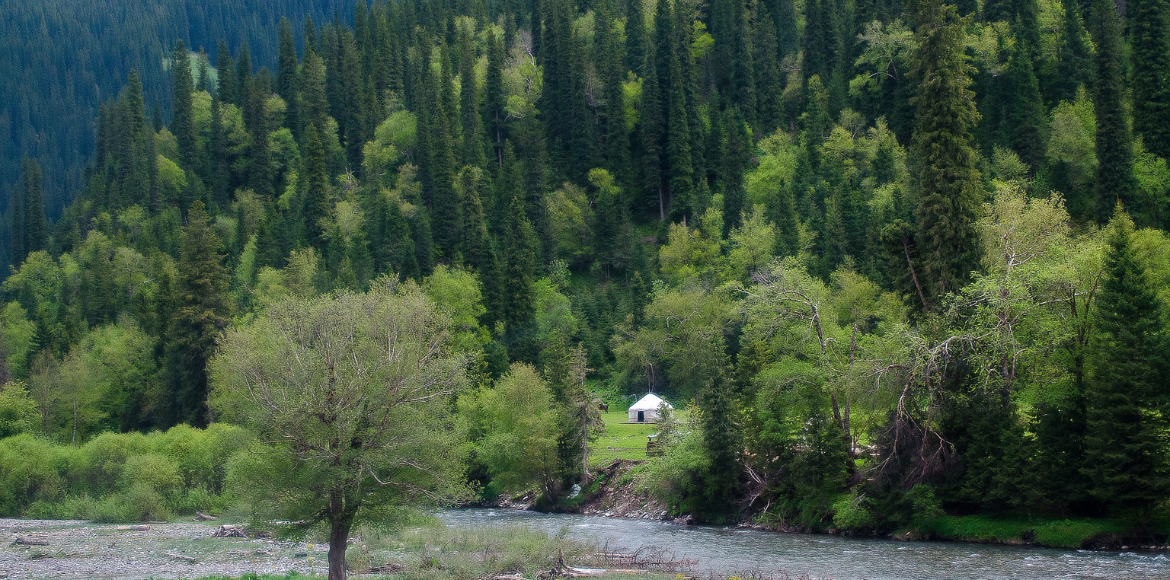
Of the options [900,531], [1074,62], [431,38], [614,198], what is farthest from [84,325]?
[1074,62]

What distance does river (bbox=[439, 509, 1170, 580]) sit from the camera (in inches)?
1416

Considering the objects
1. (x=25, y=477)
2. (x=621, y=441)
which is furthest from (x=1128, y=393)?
(x=25, y=477)

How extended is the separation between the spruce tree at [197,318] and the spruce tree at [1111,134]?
72.0 meters

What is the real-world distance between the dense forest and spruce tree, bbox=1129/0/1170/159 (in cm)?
23

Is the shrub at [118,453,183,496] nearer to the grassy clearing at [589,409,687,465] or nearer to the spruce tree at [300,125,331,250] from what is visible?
the grassy clearing at [589,409,687,465]

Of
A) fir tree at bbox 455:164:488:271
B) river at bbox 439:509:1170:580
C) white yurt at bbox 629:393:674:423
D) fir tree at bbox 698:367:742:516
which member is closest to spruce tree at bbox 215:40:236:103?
fir tree at bbox 455:164:488:271

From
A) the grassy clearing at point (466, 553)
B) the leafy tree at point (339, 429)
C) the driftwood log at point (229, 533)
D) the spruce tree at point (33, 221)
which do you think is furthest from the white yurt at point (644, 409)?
the spruce tree at point (33, 221)

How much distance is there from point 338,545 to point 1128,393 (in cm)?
3222

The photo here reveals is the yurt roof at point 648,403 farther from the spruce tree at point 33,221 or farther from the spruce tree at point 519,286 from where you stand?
the spruce tree at point 33,221

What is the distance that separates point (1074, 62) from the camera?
95438 millimetres

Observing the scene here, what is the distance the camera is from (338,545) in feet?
105

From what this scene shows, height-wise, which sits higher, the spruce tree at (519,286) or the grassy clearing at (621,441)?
the spruce tree at (519,286)

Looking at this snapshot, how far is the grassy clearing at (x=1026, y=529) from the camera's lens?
40.6 meters

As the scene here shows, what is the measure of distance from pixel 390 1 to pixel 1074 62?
12602 centimetres
